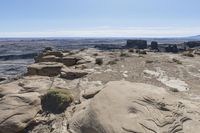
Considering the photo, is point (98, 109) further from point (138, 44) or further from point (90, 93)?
point (138, 44)

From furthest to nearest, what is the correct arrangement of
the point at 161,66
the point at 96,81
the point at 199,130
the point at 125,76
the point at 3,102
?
the point at 161,66, the point at 125,76, the point at 96,81, the point at 3,102, the point at 199,130

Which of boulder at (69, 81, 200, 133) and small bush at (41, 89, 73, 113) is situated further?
small bush at (41, 89, 73, 113)

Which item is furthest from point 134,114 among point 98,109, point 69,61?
point 69,61

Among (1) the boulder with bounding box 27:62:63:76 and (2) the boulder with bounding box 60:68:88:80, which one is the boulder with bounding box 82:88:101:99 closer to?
(2) the boulder with bounding box 60:68:88:80

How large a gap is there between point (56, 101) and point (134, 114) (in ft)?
17.1

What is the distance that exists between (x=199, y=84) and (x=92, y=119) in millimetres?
13015

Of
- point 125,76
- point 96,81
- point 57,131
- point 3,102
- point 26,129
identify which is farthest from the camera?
point 125,76

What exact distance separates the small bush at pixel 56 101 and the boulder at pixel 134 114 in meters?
1.71

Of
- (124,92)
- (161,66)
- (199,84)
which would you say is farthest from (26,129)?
(161,66)

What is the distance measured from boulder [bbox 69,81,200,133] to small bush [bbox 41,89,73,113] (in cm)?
171

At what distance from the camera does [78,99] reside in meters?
16.9

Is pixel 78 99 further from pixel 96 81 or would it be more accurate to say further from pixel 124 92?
pixel 96 81

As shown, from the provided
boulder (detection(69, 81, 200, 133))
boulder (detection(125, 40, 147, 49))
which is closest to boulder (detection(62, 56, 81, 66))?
boulder (detection(69, 81, 200, 133))

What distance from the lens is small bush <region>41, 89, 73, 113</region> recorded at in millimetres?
15781
